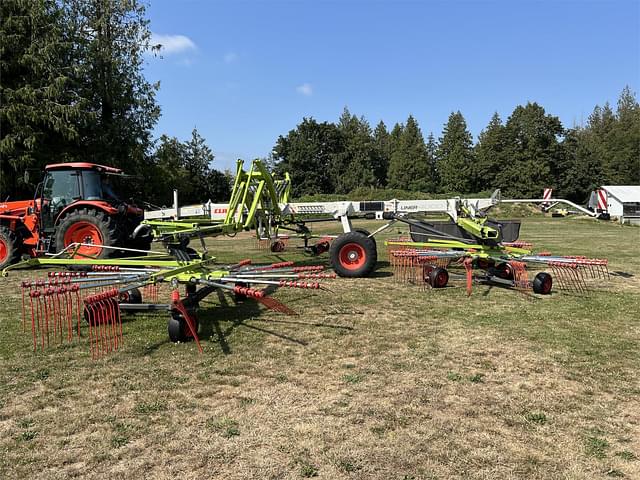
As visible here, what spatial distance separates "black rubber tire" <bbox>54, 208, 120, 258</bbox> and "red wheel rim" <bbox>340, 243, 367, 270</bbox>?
4.34 meters

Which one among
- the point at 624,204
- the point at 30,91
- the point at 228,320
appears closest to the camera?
the point at 228,320

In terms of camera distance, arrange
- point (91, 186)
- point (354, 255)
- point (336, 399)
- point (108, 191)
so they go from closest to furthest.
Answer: point (336, 399)
point (354, 255)
point (91, 186)
point (108, 191)

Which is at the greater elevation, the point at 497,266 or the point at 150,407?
the point at 497,266

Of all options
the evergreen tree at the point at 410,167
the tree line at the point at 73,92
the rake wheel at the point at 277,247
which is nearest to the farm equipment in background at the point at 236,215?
the rake wheel at the point at 277,247

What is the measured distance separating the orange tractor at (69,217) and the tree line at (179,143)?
4.09m

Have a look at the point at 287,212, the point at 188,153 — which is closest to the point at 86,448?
the point at 287,212

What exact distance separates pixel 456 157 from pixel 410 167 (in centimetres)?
579

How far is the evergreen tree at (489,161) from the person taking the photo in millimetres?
55875

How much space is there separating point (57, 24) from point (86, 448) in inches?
965

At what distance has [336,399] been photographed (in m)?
3.51

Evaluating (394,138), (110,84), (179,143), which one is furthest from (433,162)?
(110,84)

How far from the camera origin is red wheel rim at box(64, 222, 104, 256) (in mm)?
8930

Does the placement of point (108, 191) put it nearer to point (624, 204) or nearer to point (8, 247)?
point (8, 247)

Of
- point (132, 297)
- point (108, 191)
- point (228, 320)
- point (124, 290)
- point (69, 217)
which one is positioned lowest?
point (228, 320)
